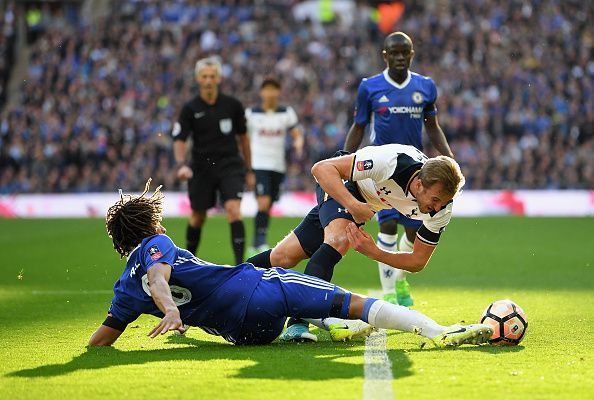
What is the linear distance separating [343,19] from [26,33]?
10.6m

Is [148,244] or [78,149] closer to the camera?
[148,244]

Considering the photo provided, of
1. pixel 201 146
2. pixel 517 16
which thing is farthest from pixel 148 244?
pixel 517 16

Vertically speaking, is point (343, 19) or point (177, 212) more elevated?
point (343, 19)

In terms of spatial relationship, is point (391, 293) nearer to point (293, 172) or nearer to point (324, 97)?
point (293, 172)

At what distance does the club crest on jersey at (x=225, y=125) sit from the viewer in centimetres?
1205

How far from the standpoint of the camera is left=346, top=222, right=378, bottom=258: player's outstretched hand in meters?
6.50

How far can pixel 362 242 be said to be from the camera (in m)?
6.51

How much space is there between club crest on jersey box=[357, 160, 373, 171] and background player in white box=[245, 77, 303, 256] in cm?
765

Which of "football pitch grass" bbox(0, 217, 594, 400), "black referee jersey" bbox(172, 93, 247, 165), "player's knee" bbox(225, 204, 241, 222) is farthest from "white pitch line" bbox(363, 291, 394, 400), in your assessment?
"black referee jersey" bbox(172, 93, 247, 165)

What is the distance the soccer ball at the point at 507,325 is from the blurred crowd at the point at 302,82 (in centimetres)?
1849

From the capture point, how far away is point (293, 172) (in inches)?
1006

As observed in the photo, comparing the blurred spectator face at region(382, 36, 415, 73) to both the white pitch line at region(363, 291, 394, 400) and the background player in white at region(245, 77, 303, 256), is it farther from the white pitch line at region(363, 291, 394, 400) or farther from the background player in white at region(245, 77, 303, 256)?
the background player in white at region(245, 77, 303, 256)

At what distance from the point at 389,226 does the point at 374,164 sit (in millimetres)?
2932

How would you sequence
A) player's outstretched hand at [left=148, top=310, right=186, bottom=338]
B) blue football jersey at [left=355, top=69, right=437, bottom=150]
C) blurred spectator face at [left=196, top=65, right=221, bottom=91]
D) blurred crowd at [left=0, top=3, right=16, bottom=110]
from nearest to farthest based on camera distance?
player's outstretched hand at [left=148, top=310, right=186, bottom=338] → blue football jersey at [left=355, top=69, right=437, bottom=150] → blurred spectator face at [left=196, top=65, right=221, bottom=91] → blurred crowd at [left=0, top=3, right=16, bottom=110]
